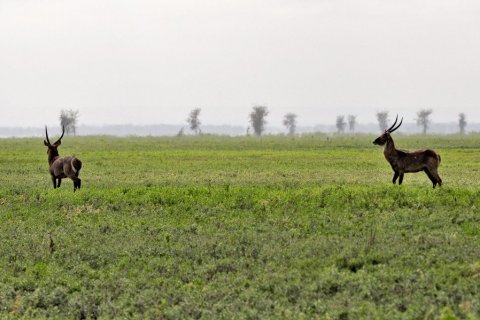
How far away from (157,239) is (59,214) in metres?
5.01

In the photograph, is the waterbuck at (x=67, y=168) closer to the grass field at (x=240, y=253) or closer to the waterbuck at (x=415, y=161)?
the grass field at (x=240, y=253)

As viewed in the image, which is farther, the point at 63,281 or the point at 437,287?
the point at 63,281

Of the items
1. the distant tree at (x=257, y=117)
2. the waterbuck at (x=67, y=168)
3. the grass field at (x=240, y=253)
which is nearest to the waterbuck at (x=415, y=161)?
the grass field at (x=240, y=253)

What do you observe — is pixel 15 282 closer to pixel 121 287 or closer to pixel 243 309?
pixel 121 287

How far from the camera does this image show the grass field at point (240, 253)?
1103 cm

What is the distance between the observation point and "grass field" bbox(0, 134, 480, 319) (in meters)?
11.0

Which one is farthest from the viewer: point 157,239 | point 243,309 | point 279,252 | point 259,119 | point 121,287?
point 259,119

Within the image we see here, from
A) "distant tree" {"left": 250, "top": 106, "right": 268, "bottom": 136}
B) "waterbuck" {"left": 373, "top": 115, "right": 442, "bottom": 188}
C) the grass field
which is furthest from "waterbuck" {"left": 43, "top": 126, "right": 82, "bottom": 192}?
"distant tree" {"left": 250, "top": 106, "right": 268, "bottom": 136}

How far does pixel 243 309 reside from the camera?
10.8 metres

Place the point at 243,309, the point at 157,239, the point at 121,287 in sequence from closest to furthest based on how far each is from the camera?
the point at 243,309, the point at 121,287, the point at 157,239

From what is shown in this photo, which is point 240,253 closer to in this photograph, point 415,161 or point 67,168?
point 415,161

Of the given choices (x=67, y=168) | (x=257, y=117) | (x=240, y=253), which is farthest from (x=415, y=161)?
(x=257, y=117)

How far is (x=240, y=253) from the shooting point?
14.0m

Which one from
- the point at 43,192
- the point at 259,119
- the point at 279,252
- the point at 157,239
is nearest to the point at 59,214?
the point at 43,192
